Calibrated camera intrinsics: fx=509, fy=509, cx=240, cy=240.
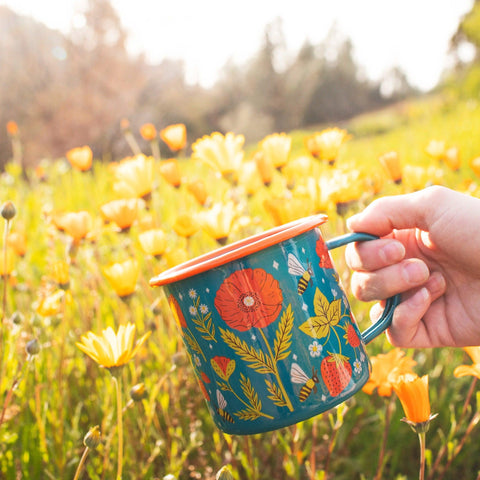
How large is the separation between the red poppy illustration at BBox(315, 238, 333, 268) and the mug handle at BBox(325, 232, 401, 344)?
25 millimetres

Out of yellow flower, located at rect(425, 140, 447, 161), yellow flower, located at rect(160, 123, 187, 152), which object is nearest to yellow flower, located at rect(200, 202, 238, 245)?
yellow flower, located at rect(160, 123, 187, 152)

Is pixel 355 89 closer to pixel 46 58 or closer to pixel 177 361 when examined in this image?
pixel 46 58

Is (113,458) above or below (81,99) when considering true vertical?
below

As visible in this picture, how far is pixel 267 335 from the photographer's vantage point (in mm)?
561

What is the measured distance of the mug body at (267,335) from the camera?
0.56m

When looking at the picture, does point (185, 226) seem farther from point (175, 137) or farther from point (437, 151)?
point (437, 151)

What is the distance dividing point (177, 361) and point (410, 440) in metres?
0.55

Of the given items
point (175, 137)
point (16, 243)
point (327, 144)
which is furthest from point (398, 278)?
point (16, 243)

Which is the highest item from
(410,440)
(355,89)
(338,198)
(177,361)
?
(355,89)

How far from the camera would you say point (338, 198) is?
0.92m

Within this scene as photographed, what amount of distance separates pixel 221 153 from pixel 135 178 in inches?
7.8

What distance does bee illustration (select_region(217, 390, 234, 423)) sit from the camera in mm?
596

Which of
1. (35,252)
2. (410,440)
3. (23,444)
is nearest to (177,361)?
(23,444)

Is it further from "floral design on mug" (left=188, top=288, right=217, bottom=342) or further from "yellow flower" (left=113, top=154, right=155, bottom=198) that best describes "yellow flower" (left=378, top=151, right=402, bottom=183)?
"floral design on mug" (left=188, top=288, right=217, bottom=342)
